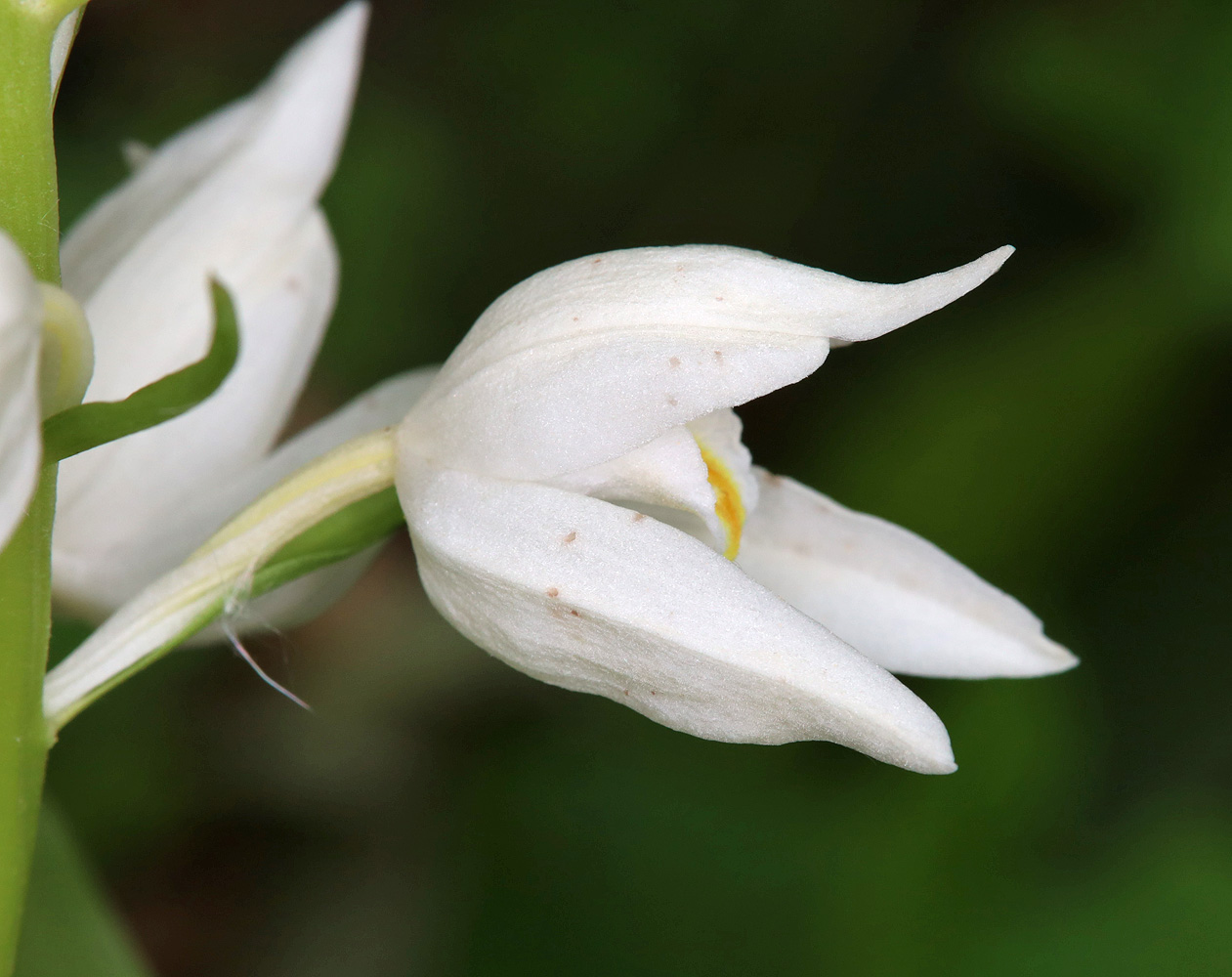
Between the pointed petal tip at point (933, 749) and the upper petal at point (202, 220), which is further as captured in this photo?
the upper petal at point (202, 220)

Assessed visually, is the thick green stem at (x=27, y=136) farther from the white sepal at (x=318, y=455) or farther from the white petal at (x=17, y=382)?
the white sepal at (x=318, y=455)

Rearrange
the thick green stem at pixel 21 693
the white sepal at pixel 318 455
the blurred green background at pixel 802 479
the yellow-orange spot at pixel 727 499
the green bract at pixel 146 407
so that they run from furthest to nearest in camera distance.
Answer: the blurred green background at pixel 802 479 → the white sepal at pixel 318 455 → the yellow-orange spot at pixel 727 499 → the thick green stem at pixel 21 693 → the green bract at pixel 146 407

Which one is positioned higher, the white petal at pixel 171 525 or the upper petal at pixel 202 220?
the upper petal at pixel 202 220

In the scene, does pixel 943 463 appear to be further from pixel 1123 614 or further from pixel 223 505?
pixel 223 505

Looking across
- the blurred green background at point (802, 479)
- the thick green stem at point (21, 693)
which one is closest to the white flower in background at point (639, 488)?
the thick green stem at point (21, 693)

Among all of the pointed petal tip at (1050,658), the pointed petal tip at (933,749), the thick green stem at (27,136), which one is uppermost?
the thick green stem at (27,136)

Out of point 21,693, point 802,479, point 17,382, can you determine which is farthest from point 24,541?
point 802,479
